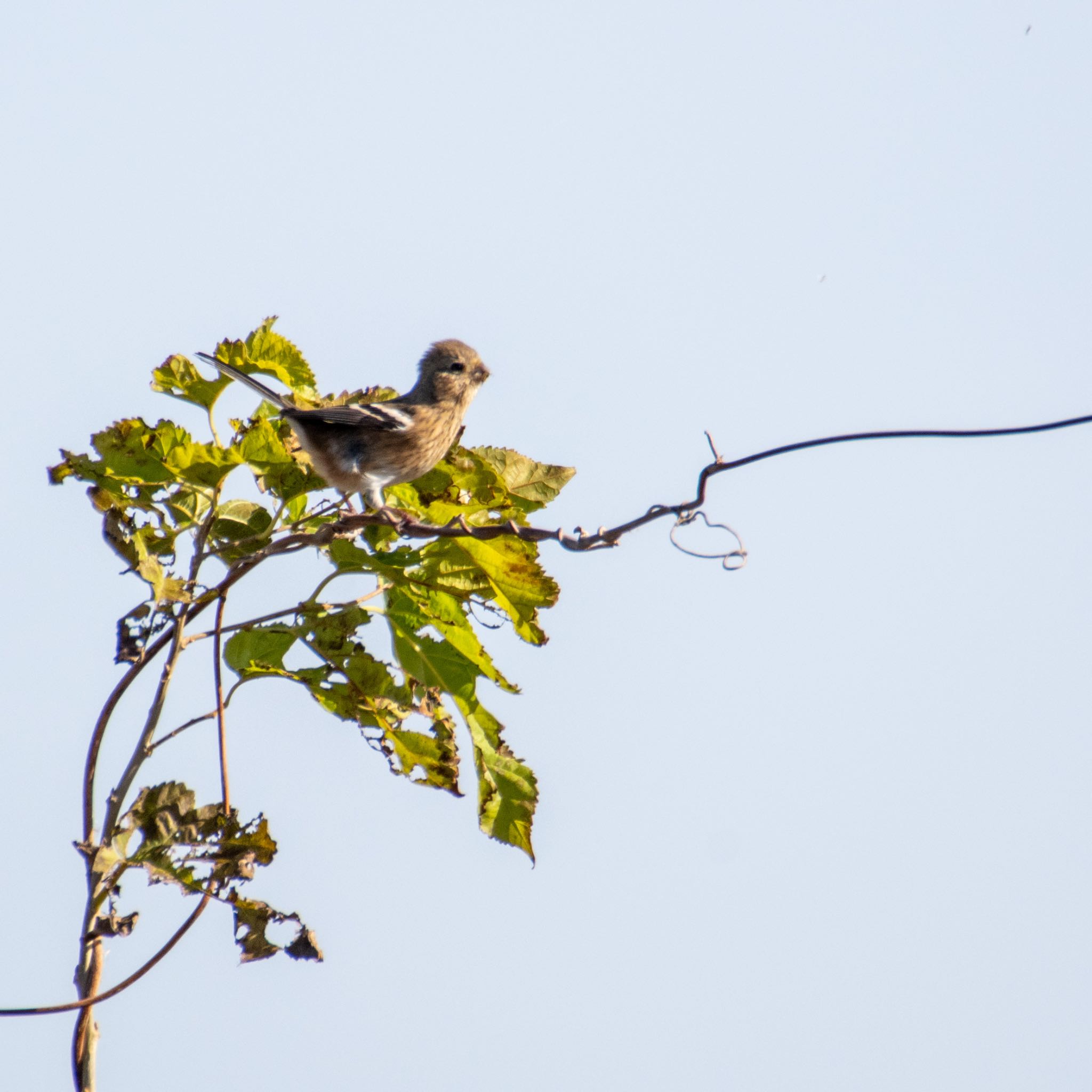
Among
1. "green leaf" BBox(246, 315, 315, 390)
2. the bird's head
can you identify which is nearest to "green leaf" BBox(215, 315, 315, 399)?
"green leaf" BBox(246, 315, 315, 390)

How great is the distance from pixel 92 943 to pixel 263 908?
55cm

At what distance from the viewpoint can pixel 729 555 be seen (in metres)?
4.11

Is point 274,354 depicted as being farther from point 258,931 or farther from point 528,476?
point 258,931

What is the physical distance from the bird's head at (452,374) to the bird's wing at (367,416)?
2.26 ft

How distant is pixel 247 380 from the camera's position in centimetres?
489

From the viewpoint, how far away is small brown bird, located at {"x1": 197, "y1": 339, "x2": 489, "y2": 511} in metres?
5.35

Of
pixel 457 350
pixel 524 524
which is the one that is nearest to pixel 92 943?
pixel 524 524

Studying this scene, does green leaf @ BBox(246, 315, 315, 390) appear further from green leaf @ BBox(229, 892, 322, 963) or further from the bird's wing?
green leaf @ BBox(229, 892, 322, 963)

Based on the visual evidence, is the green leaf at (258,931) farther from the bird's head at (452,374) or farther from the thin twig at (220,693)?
the bird's head at (452,374)

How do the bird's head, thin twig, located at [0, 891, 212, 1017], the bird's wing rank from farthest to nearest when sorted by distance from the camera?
the bird's head < the bird's wing < thin twig, located at [0, 891, 212, 1017]

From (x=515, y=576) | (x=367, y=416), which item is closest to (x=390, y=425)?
(x=367, y=416)

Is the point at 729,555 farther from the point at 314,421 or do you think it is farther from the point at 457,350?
the point at 457,350

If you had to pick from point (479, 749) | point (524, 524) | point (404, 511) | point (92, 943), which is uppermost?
point (404, 511)

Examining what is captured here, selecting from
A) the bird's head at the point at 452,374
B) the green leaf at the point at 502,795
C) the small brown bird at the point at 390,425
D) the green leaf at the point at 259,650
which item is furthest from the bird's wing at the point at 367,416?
the green leaf at the point at 502,795
